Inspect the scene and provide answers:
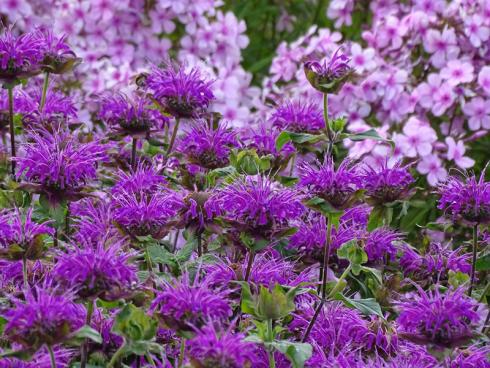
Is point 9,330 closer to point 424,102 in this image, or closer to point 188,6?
point 424,102

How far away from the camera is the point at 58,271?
1119 mm

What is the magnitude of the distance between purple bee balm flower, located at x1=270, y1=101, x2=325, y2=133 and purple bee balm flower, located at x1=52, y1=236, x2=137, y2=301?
2.27 feet

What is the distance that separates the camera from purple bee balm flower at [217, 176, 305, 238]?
1.25m

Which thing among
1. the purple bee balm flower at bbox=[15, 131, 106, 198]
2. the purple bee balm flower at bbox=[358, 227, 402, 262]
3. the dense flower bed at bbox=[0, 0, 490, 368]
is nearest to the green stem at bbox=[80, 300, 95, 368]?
the dense flower bed at bbox=[0, 0, 490, 368]

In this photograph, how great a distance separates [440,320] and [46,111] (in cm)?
92

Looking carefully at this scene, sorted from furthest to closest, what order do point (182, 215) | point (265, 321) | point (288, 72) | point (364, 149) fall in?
point (288, 72) → point (364, 149) → point (182, 215) → point (265, 321)

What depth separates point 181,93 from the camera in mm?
1654

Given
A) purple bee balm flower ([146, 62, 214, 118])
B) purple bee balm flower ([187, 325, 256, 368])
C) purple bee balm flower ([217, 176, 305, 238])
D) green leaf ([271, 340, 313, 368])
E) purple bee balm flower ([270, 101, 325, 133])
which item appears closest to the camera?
purple bee balm flower ([187, 325, 256, 368])

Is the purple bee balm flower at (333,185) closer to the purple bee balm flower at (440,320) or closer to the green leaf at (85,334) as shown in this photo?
the purple bee balm flower at (440,320)

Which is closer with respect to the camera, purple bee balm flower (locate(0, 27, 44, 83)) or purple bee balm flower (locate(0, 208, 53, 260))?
purple bee balm flower (locate(0, 208, 53, 260))

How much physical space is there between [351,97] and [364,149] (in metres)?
0.33

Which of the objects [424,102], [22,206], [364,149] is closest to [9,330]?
[22,206]

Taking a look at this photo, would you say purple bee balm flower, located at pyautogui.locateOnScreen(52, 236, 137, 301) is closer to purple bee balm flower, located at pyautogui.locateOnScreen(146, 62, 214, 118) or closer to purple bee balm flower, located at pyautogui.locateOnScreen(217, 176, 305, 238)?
purple bee balm flower, located at pyautogui.locateOnScreen(217, 176, 305, 238)

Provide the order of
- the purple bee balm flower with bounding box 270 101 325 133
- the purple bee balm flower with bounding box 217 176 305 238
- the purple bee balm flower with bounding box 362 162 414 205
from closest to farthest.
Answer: the purple bee balm flower with bounding box 217 176 305 238, the purple bee balm flower with bounding box 362 162 414 205, the purple bee balm flower with bounding box 270 101 325 133
